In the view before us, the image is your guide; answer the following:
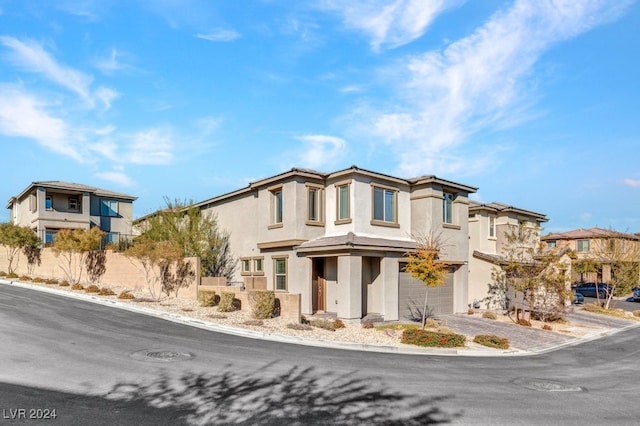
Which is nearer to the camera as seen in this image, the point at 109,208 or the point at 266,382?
the point at 266,382

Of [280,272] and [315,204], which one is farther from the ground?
[315,204]

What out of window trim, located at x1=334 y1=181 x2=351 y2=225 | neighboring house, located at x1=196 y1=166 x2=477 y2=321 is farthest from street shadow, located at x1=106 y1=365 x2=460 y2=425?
window trim, located at x1=334 y1=181 x2=351 y2=225

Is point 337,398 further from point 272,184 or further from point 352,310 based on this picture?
point 272,184

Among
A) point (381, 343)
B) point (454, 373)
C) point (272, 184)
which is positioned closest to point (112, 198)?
point (272, 184)

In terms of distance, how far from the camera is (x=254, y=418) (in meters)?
8.52

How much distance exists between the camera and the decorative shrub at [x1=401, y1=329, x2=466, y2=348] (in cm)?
1759

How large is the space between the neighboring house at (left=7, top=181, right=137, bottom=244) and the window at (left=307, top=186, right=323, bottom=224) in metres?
24.5

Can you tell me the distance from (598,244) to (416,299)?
28681mm

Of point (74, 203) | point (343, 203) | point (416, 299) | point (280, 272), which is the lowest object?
point (416, 299)

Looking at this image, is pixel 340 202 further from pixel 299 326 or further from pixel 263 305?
pixel 299 326

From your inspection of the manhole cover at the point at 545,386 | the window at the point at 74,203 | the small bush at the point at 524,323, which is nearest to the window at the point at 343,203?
the small bush at the point at 524,323

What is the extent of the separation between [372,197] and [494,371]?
41.2 feet

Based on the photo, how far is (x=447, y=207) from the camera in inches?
1115

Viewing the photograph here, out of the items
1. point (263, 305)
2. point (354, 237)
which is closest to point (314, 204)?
point (354, 237)
